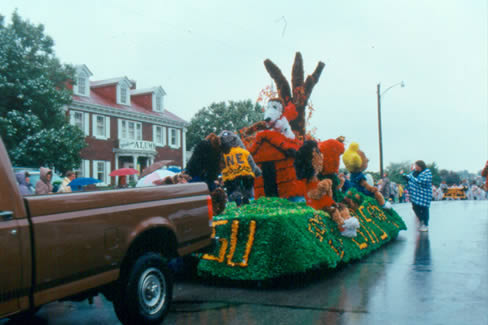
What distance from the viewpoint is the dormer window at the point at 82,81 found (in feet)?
97.1

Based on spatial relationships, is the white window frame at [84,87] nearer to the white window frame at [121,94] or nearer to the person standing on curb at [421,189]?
the white window frame at [121,94]

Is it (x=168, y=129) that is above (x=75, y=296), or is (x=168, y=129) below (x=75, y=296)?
above

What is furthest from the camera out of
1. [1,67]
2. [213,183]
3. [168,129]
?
[168,129]

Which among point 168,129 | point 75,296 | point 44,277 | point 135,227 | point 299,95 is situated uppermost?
point 168,129

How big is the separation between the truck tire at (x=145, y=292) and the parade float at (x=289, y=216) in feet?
3.23

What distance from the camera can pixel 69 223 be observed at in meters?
3.47

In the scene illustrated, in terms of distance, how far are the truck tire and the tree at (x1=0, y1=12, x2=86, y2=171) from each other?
1873 centimetres

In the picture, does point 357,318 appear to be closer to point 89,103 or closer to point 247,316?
point 247,316

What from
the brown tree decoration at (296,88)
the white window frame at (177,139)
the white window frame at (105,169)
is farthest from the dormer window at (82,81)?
the brown tree decoration at (296,88)

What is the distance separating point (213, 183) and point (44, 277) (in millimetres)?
4308

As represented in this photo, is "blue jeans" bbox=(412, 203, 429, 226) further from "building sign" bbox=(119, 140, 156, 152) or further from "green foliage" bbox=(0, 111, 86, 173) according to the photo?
"building sign" bbox=(119, 140, 156, 152)

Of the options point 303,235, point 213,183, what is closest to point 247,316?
point 303,235

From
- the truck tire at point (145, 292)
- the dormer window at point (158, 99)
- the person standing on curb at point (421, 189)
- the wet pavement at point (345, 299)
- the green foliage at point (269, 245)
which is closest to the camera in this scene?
the truck tire at point (145, 292)

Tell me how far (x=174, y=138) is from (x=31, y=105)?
15609 millimetres
